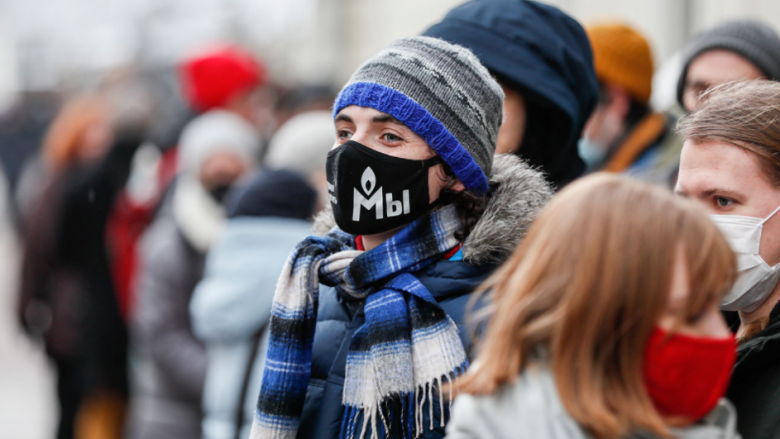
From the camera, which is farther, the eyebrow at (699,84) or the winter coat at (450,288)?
the eyebrow at (699,84)

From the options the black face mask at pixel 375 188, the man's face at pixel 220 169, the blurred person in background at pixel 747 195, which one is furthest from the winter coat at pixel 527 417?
the man's face at pixel 220 169

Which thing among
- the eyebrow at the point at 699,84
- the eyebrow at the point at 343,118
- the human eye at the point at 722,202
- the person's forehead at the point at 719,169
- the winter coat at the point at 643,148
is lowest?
the winter coat at the point at 643,148

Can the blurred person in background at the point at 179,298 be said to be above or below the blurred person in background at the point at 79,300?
above

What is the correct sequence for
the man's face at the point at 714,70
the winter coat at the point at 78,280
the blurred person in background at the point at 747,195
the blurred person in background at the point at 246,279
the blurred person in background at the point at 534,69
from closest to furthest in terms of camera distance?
the blurred person in background at the point at 747,195
the blurred person in background at the point at 534,69
the man's face at the point at 714,70
the blurred person in background at the point at 246,279
the winter coat at the point at 78,280

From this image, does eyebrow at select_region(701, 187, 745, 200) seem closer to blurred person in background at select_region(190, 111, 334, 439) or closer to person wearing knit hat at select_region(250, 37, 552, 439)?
person wearing knit hat at select_region(250, 37, 552, 439)

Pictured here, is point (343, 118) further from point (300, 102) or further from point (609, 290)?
point (300, 102)

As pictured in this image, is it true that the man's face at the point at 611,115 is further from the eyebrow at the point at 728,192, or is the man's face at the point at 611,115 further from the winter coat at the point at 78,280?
the winter coat at the point at 78,280

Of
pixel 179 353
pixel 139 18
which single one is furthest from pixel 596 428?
pixel 139 18

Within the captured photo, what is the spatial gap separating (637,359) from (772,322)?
746 millimetres

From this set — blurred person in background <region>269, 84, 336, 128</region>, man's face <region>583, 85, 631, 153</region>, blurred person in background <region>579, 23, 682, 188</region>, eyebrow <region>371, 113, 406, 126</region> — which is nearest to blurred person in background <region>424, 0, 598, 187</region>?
eyebrow <region>371, 113, 406, 126</region>

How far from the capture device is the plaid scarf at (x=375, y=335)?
73.8 inches

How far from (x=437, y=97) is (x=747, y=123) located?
73cm

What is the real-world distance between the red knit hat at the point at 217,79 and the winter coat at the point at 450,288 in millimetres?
4502

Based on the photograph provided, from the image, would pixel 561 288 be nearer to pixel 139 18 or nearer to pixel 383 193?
pixel 383 193
